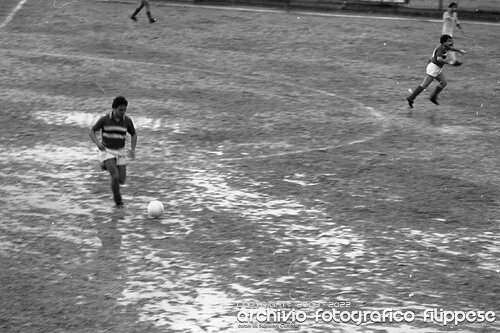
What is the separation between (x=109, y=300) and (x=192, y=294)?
40.5 inches

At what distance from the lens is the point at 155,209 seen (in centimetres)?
1543

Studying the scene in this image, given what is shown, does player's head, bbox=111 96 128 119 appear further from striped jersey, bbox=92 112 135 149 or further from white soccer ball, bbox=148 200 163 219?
white soccer ball, bbox=148 200 163 219

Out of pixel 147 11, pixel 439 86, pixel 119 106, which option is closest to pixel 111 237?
pixel 119 106

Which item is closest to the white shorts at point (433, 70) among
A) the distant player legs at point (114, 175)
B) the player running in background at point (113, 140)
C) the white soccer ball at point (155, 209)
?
the player running in background at point (113, 140)

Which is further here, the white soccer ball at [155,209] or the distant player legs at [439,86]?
the distant player legs at [439,86]

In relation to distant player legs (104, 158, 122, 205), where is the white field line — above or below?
below

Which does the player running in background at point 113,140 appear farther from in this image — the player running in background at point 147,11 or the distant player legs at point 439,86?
the player running in background at point 147,11

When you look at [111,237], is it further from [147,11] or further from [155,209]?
[147,11]

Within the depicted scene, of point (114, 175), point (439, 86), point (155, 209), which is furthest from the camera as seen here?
point (439, 86)

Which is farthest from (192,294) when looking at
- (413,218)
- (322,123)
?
(322,123)

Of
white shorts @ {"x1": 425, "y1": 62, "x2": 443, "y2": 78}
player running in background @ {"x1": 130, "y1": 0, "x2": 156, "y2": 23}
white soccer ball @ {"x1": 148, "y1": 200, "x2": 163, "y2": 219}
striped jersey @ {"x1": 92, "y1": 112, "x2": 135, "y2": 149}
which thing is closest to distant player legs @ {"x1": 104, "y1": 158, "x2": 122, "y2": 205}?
striped jersey @ {"x1": 92, "y1": 112, "x2": 135, "y2": 149}

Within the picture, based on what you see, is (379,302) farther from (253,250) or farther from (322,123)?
(322,123)

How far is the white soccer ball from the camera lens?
15.4 meters

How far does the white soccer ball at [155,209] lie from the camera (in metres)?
15.4
